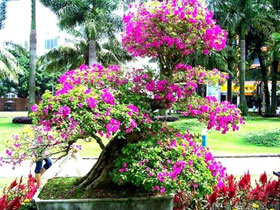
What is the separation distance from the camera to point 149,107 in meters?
4.82

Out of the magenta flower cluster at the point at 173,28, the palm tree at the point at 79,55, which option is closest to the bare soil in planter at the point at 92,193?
the magenta flower cluster at the point at 173,28

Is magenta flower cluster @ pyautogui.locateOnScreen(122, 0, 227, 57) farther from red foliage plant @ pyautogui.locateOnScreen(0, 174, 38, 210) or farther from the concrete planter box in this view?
red foliage plant @ pyautogui.locateOnScreen(0, 174, 38, 210)

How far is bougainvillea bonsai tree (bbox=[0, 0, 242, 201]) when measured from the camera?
4.24 metres

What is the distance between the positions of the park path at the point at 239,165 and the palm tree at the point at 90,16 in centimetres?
1292

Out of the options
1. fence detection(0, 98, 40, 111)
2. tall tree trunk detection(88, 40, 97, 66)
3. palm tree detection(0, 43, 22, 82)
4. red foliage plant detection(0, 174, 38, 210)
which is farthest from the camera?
fence detection(0, 98, 40, 111)

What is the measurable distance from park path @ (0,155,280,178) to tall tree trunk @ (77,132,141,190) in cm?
440

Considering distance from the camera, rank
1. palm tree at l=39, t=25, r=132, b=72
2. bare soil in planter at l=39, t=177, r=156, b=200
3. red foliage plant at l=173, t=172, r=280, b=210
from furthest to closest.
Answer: palm tree at l=39, t=25, r=132, b=72 → red foliage plant at l=173, t=172, r=280, b=210 → bare soil in planter at l=39, t=177, r=156, b=200

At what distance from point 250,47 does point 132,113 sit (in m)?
33.6

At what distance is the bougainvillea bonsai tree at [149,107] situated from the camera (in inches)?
167

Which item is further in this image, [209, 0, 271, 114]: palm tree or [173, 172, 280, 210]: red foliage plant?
[209, 0, 271, 114]: palm tree

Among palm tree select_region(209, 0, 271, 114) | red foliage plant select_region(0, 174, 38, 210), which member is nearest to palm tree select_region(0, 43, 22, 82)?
palm tree select_region(209, 0, 271, 114)

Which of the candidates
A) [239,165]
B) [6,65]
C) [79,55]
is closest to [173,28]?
[239,165]

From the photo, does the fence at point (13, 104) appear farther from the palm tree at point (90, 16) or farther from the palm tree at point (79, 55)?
the palm tree at point (90, 16)

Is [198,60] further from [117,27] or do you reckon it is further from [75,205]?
[75,205]
